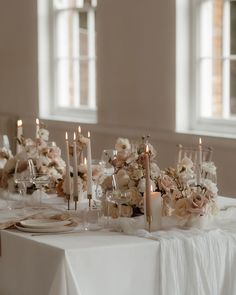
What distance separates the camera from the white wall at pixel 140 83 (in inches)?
247

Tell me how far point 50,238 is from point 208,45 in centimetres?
327

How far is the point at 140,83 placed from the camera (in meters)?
6.64

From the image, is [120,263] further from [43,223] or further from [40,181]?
[40,181]

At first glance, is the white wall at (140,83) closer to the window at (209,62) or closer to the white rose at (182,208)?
the window at (209,62)

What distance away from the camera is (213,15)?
617 centimetres

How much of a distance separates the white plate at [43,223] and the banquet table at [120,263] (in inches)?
2.6

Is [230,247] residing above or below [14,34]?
below

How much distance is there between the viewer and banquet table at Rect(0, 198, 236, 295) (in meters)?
3.11

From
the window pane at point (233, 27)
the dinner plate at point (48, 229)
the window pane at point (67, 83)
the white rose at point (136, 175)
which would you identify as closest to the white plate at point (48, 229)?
the dinner plate at point (48, 229)

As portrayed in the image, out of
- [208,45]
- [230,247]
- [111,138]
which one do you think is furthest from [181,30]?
[230,247]

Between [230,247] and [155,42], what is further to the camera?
[155,42]

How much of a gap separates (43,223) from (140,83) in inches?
128

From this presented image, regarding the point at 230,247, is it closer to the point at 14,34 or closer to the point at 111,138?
the point at 111,138

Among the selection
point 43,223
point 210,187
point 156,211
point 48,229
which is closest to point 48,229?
point 48,229
